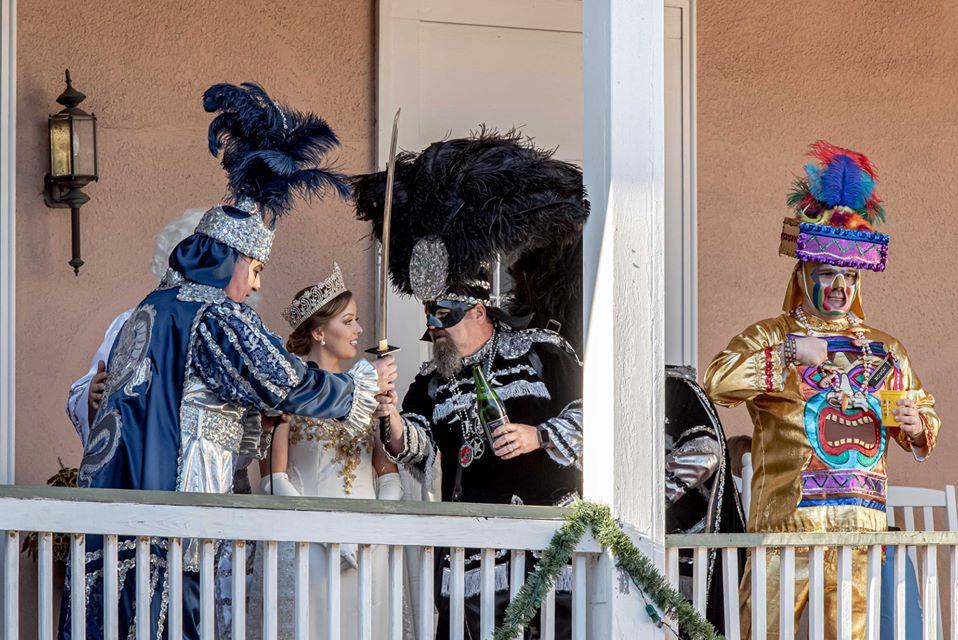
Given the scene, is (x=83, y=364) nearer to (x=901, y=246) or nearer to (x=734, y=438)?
(x=734, y=438)

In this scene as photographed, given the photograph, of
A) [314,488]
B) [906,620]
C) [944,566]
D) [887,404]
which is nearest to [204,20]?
[314,488]

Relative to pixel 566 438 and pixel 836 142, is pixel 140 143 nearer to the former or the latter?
pixel 566 438

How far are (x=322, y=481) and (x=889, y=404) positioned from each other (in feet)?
6.83

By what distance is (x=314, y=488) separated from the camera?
20.2 feet

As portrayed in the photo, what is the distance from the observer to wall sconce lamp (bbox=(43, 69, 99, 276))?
645cm

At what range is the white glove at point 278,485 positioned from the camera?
6023 millimetres

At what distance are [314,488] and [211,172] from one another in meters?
1.48

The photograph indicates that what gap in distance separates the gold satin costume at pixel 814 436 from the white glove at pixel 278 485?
5.12 feet

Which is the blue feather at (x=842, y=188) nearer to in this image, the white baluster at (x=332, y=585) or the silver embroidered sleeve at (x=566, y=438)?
the silver embroidered sleeve at (x=566, y=438)

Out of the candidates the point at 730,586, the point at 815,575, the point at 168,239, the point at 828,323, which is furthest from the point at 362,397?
the point at 828,323

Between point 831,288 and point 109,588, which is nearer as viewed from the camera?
point 109,588

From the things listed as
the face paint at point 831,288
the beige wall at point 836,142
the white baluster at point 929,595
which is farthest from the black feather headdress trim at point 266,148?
the beige wall at point 836,142

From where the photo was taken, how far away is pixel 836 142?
25.1 feet

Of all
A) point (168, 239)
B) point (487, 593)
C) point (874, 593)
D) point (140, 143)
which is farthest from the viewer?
point (140, 143)
